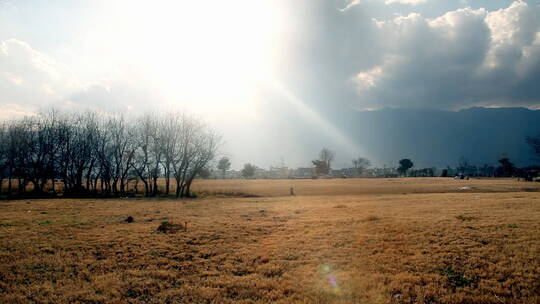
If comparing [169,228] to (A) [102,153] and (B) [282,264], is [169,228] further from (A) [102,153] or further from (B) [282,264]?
(A) [102,153]

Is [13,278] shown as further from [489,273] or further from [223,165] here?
[223,165]

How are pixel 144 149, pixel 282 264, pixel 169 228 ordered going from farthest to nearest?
pixel 144 149 → pixel 169 228 → pixel 282 264

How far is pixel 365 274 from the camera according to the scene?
32.3 feet

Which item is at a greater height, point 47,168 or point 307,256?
point 47,168

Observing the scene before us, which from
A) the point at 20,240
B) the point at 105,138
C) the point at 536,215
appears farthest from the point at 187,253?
the point at 105,138

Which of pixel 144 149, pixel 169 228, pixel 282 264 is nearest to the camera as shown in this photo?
pixel 282 264

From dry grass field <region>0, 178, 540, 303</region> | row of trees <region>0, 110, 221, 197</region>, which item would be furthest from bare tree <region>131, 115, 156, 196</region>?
dry grass field <region>0, 178, 540, 303</region>

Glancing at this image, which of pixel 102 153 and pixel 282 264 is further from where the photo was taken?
pixel 102 153

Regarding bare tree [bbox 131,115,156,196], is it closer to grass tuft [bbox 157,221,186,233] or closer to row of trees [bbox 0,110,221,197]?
row of trees [bbox 0,110,221,197]

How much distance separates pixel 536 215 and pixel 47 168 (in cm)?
7428

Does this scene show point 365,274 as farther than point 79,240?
No

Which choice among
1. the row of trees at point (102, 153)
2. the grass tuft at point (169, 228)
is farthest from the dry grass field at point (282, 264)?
the row of trees at point (102, 153)

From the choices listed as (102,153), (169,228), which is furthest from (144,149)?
(169,228)

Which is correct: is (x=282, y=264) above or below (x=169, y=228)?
below
